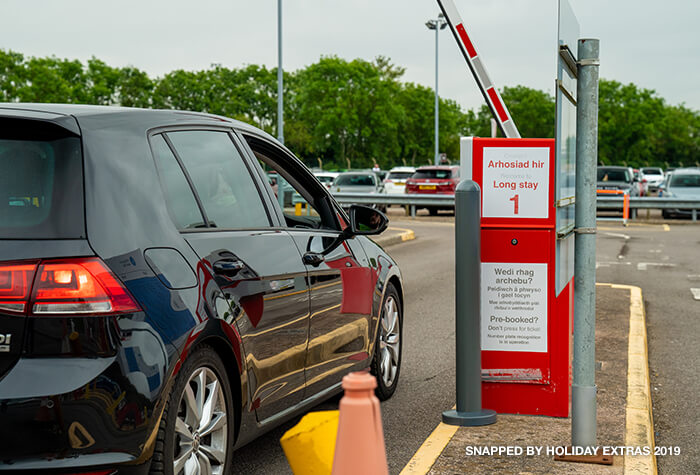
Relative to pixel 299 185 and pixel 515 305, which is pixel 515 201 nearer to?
pixel 515 305

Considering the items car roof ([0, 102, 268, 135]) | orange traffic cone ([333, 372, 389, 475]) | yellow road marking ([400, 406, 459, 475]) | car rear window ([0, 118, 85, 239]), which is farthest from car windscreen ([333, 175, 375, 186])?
orange traffic cone ([333, 372, 389, 475])

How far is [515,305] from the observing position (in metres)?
5.30

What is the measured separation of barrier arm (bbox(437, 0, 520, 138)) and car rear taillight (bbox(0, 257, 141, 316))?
3.56 meters

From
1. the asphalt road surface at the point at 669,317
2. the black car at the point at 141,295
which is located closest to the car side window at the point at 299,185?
the black car at the point at 141,295

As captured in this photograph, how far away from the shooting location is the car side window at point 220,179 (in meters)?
4.11

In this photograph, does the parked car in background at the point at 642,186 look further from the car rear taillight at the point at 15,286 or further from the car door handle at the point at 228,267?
the car rear taillight at the point at 15,286

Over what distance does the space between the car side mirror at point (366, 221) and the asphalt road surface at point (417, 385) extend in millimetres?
1150

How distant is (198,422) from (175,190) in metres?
0.94

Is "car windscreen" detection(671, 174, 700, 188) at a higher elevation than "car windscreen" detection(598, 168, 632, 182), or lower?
lower

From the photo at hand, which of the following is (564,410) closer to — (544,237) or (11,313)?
(544,237)

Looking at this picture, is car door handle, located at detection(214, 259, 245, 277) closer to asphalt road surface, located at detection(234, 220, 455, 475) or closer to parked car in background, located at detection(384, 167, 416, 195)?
asphalt road surface, located at detection(234, 220, 455, 475)

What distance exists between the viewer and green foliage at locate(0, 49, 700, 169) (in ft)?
312

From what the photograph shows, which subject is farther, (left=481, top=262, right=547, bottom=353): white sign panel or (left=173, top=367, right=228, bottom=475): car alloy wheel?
(left=481, top=262, right=547, bottom=353): white sign panel

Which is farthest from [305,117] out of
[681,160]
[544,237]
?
[544,237]
